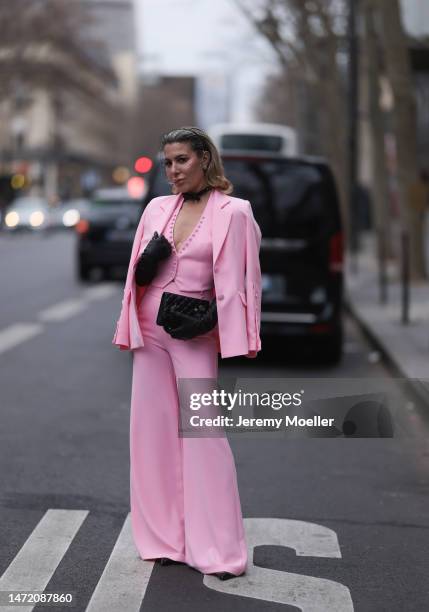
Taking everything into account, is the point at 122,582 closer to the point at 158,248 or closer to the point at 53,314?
the point at 158,248

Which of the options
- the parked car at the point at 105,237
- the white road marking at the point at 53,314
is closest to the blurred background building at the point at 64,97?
the parked car at the point at 105,237

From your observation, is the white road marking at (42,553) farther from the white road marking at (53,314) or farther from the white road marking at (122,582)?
the white road marking at (53,314)

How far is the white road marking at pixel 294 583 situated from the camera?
4.57 meters

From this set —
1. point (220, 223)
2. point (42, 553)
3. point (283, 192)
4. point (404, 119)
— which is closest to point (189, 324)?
point (220, 223)

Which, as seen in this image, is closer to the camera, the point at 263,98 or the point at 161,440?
the point at 161,440

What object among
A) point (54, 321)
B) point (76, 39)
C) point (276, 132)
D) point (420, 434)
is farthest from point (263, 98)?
point (420, 434)

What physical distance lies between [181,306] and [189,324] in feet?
0.24

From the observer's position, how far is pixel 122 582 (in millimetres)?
4738

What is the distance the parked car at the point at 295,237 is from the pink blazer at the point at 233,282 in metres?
6.18

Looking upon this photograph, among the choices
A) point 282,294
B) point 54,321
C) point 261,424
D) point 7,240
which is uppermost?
point 261,424

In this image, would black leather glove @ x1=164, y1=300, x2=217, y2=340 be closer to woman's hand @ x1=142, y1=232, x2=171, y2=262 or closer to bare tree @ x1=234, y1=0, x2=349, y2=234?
woman's hand @ x1=142, y1=232, x2=171, y2=262

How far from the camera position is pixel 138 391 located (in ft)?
16.1

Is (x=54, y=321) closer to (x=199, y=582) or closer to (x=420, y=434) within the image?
(x=420, y=434)

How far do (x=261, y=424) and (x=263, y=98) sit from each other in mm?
73429
